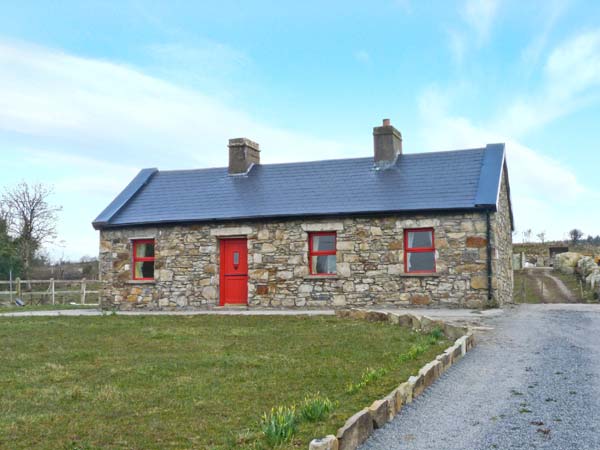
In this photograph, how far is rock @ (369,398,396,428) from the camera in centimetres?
655

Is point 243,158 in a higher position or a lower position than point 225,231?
higher

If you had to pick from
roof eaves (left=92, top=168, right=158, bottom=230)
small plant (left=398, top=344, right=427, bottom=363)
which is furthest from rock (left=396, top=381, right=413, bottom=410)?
roof eaves (left=92, top=168, right=158, bottom=230)

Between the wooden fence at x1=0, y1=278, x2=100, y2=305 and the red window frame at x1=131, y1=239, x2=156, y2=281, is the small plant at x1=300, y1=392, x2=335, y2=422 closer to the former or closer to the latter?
the red window frame at x1=131, y1=239, x2=156, y2=281

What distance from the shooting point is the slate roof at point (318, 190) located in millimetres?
19984

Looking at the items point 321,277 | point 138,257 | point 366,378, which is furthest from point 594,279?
point 366,378

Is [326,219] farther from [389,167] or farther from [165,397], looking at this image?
[165,397]

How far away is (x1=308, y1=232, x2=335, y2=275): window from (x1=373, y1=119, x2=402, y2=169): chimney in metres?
3.72

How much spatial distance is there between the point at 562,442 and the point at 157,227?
17470 mm

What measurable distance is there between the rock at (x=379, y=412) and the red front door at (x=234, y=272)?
1458 cm

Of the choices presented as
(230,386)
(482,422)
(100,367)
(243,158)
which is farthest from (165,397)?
(243,158)

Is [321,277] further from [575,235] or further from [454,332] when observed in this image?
[575,235]

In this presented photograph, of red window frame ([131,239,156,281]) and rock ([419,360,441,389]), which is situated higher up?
red window frame ([131,239,156,281])

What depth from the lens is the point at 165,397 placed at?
313 inches

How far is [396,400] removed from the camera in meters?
7.20
